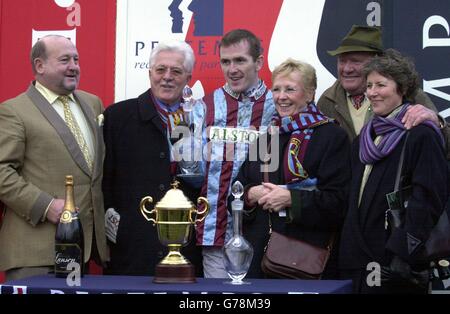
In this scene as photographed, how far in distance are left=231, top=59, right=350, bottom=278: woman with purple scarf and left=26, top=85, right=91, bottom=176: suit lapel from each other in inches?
32.4

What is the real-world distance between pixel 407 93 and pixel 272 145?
67cm

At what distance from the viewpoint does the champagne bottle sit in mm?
4652

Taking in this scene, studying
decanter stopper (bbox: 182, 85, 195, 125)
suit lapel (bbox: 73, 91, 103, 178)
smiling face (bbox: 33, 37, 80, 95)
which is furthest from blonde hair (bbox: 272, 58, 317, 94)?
smiling face (bbox: 33, 37, 80, 95)

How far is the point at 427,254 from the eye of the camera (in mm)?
4785

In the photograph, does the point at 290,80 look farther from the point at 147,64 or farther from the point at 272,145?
the point at 147,64

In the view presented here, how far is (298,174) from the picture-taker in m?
5.16

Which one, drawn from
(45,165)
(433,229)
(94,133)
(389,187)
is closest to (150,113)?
(94,133)

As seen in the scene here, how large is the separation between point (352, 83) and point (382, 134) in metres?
0.57

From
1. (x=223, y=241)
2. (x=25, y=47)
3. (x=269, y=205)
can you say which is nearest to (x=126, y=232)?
(x=223, y=241)

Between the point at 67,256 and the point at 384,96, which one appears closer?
the point at 67,256

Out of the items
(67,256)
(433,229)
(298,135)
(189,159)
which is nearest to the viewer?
(67,256)

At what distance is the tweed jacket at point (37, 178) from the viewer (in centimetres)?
540

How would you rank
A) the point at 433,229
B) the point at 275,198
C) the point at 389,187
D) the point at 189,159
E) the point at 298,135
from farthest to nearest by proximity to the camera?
the point at 189,159, the point at 298,135, the point at 275,198, the point at 389,187, the point at 433,229

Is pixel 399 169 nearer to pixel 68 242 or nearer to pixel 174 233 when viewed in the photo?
pixel 174 233
